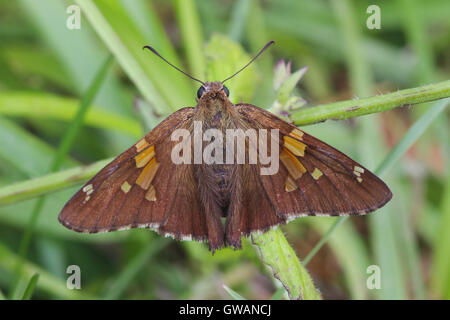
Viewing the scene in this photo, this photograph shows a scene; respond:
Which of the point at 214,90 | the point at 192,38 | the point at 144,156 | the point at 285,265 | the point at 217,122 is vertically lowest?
the point at 285,265

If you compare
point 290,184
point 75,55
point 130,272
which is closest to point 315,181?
point 290,184

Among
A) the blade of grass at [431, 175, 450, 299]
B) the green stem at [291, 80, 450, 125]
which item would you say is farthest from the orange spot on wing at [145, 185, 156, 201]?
the blade of grass at [431, 175, 450, 299]

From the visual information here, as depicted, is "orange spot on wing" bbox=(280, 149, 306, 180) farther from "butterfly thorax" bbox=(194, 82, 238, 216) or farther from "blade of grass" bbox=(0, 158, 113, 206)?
"blade of grass" bbox=(0, 158, 113, 206)

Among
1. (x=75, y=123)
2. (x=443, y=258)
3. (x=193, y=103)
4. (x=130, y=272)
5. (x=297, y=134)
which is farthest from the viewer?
(x=193, y=103)

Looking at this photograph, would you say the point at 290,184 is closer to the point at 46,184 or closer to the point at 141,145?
the point at 141,145

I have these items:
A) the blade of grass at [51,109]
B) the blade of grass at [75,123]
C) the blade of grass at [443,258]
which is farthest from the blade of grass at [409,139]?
the blade of grass at [51,109]

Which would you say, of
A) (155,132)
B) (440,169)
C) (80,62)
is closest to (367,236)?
(440,169)

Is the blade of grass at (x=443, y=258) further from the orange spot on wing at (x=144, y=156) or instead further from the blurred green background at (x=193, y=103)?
the orange spot on wing at (x=144, y=156)
